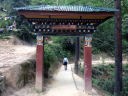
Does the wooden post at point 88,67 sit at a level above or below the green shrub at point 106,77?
above

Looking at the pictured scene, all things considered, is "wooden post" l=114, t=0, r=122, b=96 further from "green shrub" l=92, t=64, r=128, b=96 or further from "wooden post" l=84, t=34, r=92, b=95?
"wooden post" l=84, t=34, r=92, b=95

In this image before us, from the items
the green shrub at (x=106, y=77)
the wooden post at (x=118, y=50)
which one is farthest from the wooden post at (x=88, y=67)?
the green shrub at (x=106, y=77)

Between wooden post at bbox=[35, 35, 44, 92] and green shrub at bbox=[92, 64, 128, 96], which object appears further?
green shrub at bbox=[92, 64, 128, 96]

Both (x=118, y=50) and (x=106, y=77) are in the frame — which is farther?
(x=106, y=77)

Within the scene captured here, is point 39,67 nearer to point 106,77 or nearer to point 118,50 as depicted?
point 118,50

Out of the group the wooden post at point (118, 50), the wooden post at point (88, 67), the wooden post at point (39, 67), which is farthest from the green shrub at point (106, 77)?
the wooden post at point (39, 67)

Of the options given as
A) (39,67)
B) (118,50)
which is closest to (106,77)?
(118,50)

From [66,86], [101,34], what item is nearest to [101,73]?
[101,34]

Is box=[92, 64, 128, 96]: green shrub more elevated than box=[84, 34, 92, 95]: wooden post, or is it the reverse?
box=[84, 34, 92, 95]: wooden post

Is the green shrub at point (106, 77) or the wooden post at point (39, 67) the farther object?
the green shrub at point (106, 77)

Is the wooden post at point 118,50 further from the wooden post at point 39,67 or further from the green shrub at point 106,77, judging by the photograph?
the wooden post at point 39,67

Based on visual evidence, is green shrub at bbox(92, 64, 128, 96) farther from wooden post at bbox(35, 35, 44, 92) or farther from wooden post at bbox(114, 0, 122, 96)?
wooden post at bbox(35, 35, 44, 92)

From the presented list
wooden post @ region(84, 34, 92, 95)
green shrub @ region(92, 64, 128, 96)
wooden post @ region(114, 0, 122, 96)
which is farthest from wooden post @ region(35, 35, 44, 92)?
green shrub @ region(92, 64, 128, 96)

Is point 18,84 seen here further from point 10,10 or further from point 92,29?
point 10,10
